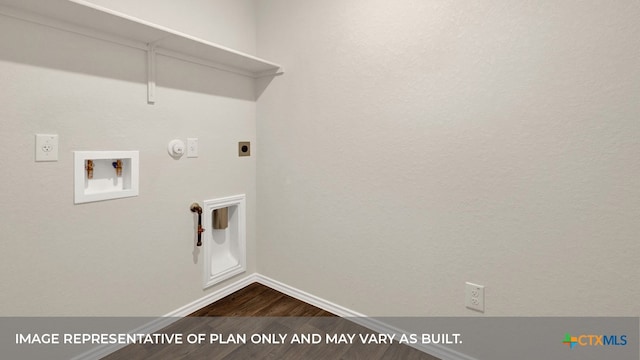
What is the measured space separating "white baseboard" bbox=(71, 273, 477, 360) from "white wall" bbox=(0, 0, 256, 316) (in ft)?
0.24

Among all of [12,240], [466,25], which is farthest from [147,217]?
[466,25]

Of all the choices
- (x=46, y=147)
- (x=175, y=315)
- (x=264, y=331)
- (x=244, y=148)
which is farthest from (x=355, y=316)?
(x=46, y=147)

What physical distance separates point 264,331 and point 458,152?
152 cm

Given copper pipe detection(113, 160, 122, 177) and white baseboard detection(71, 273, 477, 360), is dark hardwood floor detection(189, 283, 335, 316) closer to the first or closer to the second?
white baseboard detection(71, 273, 477, 360)

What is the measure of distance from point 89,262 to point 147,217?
1.11ft

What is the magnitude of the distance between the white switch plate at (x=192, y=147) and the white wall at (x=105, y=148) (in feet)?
0.13

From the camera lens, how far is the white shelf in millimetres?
1174

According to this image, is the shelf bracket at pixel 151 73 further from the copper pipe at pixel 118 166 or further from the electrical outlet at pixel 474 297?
the electrical outlet at pixel 474 297

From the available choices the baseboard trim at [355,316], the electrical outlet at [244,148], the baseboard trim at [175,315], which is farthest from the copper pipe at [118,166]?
the baseboard trim at [355,316]

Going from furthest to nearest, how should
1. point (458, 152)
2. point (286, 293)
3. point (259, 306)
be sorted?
point (286, 293), point (259, 306), point (458, 152)

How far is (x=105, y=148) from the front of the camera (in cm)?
146

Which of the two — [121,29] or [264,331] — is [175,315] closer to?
[264,331]

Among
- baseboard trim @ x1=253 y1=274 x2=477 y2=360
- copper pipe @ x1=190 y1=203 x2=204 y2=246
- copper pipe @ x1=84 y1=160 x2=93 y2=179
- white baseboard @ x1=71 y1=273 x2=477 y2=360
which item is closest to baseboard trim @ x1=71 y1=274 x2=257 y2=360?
white baseboard @ x1=71 y1=273 x2=477 y2=360

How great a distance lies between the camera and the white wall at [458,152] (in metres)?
1.09
